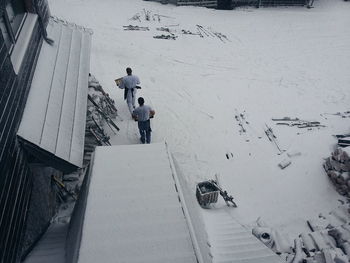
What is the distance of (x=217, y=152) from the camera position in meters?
10.1

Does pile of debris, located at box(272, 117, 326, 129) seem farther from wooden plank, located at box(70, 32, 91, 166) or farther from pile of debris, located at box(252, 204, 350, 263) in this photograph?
wooden plank, located at box(70, 32, 91, 166)

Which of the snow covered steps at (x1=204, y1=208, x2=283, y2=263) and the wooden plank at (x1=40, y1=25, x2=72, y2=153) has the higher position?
the wooden plank at (x1=40, y1=25, x2=72, y2=153)

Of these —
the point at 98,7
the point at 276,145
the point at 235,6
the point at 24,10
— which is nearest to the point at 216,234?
the point at 276,145

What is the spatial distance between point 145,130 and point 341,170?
5.57 metres

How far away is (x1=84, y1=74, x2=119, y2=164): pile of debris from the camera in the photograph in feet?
30.2

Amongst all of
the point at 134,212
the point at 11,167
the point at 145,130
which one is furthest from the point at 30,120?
the point at 145,130

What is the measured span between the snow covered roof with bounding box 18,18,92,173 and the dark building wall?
1.02ft

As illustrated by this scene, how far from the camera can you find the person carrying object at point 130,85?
1037 centimetres

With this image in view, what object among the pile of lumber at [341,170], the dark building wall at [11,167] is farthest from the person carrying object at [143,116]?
the pile of lumber at [341,170]

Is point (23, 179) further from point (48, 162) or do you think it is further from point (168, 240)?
point (168, 240)

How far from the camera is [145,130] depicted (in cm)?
948

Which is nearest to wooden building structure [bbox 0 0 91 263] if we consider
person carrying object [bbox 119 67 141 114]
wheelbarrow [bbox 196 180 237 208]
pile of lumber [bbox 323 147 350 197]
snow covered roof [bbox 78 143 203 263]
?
snow covered roof [bbox 78 143 203 263]

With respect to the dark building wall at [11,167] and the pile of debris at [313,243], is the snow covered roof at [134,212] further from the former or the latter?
the pile of debris at [313,243]

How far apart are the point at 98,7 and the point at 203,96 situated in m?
11.0
